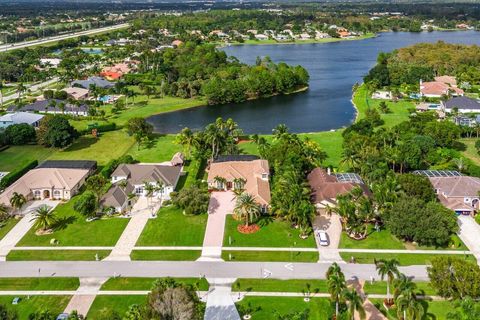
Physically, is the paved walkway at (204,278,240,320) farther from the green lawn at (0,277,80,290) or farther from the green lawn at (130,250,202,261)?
the green lawn at (0,277,80,290)

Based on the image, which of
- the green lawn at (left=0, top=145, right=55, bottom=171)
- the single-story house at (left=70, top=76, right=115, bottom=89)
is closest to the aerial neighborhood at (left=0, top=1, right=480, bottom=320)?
the green lawn at (left=0, top=145, right=55, bottom=171)

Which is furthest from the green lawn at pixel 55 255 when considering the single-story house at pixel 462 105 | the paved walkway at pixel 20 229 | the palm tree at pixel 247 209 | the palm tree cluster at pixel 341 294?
the single-story house at pixel 462 105

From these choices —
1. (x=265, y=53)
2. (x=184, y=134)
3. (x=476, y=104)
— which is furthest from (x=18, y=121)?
(x=265, y=53)

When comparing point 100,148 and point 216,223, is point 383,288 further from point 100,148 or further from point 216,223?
point 100,148

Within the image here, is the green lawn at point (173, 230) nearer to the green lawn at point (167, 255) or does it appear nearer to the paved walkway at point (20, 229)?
the green lawn at point (167, 255)

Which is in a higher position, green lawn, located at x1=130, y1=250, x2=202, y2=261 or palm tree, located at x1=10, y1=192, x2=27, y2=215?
palm tree, located at x1=10, y1=192, x2=27, y2=215

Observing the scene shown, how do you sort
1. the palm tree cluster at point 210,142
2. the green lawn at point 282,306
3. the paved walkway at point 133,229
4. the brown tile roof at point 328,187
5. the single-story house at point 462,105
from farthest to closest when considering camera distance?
the single-story house at point 462,105, the palm tree cluster at point 210,142, the brown tile roof at point 328,187, the paved walkway at point 133,229, the green lawn at point 282,306

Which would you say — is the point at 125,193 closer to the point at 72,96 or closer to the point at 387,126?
the point at 387,126
